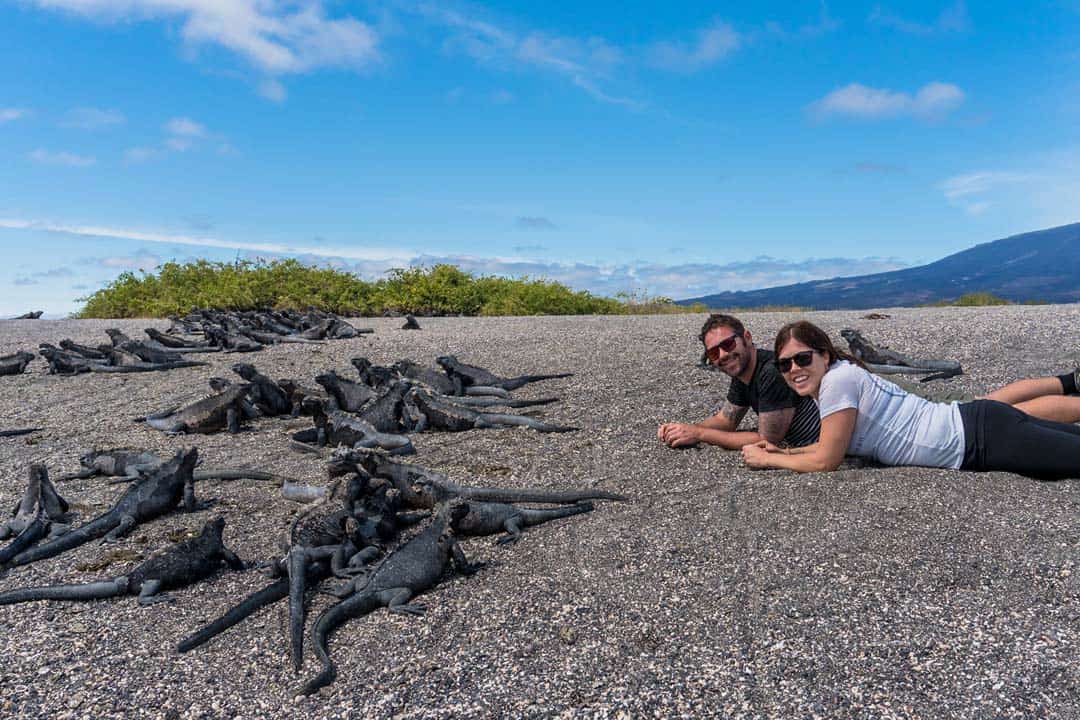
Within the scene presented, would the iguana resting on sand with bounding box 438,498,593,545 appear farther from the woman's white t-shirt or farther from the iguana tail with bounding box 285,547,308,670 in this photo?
the woman's white t-shirt

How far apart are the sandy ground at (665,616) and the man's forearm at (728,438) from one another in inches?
4.6

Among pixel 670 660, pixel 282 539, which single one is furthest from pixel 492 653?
pixel 282 539

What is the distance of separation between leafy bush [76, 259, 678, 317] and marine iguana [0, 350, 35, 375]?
8.74 meters

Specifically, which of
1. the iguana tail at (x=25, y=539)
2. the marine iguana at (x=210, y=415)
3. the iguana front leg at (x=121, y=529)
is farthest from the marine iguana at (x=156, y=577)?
the marine iguana at (x=210, y=415)

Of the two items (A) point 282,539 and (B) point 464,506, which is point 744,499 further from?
(A) point 282,539

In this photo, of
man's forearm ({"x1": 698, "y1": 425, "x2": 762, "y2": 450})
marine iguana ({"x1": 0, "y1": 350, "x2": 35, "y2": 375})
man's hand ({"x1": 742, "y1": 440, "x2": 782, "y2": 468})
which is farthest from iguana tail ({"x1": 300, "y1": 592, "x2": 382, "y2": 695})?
marine iguana ({"x1": 0, "y1": 350, "x2": 35, "y2": 375})

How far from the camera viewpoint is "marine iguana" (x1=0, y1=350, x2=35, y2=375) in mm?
11773

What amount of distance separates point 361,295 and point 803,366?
62.5ft

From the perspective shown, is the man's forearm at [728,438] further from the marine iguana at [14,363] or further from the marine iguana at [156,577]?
the marine iguana at [14,363]

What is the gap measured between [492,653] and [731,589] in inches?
46.5

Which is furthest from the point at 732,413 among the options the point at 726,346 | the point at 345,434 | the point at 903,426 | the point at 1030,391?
the point at 345,434

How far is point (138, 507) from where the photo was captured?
16.1 feet

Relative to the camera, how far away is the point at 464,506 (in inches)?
172

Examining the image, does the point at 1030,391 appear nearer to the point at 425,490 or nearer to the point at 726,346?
the point at 726,346
